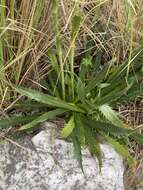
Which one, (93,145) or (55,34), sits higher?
(55,34)

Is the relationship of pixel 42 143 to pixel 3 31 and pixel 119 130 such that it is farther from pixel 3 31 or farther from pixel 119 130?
pixel 3 31

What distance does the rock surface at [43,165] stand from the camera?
5.79 ft

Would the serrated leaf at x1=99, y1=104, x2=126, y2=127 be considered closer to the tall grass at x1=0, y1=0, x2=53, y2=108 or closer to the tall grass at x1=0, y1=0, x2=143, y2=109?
the tall grass at x1=0, y1=0, x2=143, y2=109

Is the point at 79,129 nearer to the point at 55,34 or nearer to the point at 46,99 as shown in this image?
the point at 46,99

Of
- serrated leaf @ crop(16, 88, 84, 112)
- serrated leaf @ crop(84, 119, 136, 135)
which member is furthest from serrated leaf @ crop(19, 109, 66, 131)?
serrated leaf @ crop(84, 119, 136, 135)

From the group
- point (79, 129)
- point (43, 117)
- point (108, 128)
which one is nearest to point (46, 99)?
point (43, 117)

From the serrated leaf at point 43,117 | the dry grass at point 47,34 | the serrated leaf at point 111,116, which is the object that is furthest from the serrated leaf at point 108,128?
the dry grass at point 47,34

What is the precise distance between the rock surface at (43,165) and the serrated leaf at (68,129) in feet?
0.25

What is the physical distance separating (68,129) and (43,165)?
0.19 meters

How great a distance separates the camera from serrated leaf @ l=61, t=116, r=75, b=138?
172cm

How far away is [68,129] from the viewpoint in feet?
5.70

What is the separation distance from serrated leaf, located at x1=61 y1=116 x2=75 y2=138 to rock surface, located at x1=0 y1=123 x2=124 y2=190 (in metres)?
0.08

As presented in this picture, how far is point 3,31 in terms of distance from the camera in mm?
1568

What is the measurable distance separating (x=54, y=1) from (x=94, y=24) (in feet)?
1.14
